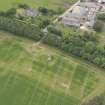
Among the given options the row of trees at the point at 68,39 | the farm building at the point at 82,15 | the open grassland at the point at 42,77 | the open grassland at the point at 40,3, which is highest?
the open grassland at the point at 40,3

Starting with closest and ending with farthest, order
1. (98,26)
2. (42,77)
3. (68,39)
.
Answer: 1. (42,77)
2. (68,39)
3. (98,26)

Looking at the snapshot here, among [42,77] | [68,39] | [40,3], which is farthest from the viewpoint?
[40,3]

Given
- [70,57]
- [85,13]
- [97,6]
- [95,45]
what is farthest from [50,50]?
[97,6]

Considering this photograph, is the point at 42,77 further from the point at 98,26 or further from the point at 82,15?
the point at 82,15

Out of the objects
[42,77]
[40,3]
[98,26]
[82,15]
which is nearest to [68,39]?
[98,26]

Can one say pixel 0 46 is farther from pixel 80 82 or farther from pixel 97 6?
pixel 97 6

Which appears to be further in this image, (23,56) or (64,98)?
(23,56)

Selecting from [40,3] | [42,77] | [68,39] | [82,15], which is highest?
[40,3]

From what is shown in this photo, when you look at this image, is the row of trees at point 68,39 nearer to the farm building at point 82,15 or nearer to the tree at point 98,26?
the tree at point 98,26

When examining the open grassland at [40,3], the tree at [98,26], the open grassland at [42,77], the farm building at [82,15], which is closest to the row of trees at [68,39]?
the open grassland at [42,77]
